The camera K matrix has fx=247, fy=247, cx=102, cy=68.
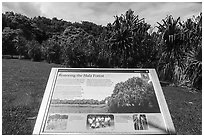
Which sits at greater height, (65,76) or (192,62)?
(192,62)

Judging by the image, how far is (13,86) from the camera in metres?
7.67

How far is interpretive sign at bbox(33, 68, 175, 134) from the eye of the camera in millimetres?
2432

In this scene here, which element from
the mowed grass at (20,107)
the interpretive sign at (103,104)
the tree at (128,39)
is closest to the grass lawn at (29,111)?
the mowed grass at (20,107)

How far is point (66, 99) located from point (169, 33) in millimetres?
9673

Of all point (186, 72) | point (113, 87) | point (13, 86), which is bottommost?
point (113, 87)

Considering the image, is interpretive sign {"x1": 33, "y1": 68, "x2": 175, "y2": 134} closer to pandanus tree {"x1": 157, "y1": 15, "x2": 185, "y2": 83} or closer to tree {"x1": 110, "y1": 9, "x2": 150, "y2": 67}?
pandanus tree {"x1": 157, "y1": 15, "x2": 185, "y2": 83}

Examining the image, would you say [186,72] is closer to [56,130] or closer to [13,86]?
[13,86]

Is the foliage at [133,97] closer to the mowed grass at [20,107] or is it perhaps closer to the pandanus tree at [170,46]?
the mowed grass at [20,107]

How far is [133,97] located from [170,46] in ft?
31.1

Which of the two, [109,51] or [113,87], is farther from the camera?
[109,51]

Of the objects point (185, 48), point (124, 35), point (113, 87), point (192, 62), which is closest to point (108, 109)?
point (113, 87)

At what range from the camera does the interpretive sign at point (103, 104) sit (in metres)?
2.43

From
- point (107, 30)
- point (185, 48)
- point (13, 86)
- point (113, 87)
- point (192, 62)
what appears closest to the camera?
point (113, 87)

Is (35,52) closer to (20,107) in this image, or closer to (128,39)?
(128,39)
